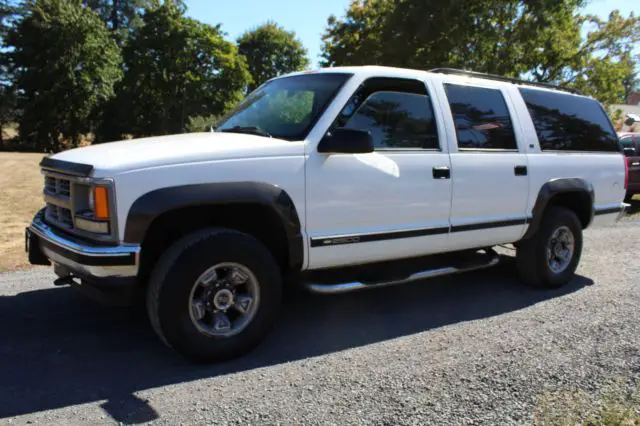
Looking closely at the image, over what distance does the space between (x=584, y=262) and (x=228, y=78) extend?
4135cm

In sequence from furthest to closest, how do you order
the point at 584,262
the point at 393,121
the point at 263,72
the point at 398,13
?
1. the point at 263,72
2. the point at 398,13
3. the point at 584,262
4. the point at 393,121

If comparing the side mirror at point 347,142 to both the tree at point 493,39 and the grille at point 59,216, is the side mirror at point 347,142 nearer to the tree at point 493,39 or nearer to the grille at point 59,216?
the grille at point 59,216

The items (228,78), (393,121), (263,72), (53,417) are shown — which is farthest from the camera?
(263,72)

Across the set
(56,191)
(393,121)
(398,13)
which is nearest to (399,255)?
(393,121)

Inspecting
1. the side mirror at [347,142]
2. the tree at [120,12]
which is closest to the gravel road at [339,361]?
the side mirror at [347,142]

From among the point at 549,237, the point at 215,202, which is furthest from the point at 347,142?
the point at 549,237

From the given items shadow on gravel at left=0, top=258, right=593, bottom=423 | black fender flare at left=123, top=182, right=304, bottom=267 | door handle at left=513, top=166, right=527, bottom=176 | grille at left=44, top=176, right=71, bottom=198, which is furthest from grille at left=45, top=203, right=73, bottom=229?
door handle at left=513, top=166, right=527, bottom=176

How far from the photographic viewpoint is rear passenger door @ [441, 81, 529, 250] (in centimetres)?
470

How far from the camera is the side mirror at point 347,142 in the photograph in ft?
12.6

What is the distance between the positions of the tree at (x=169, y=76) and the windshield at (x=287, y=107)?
39.3 m

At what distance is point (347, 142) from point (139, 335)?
2.19 metres

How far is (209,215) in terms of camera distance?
151 inches

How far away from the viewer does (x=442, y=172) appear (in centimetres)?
452

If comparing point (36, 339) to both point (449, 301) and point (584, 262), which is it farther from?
point (584, 262)
